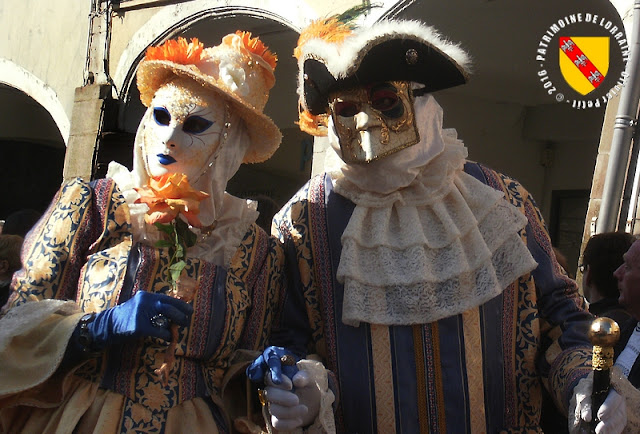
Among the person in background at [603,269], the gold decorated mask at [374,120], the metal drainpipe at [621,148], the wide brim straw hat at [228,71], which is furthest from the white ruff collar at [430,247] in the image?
the metal drainpipe at [621,148]

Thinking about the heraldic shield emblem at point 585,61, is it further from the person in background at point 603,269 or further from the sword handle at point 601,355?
the sword handle at point 601,355

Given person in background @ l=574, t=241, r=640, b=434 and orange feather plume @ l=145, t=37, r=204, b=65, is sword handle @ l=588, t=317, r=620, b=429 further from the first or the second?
orange feather plume @ l=145, t=37, r=204, b=65

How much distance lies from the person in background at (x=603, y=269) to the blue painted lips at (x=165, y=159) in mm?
1853

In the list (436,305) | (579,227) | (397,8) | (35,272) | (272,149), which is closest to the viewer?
(35,272)

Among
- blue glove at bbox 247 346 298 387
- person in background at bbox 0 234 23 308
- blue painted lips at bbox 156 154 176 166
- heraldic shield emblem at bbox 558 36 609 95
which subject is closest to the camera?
blue glove at bbox 247 346 298 387

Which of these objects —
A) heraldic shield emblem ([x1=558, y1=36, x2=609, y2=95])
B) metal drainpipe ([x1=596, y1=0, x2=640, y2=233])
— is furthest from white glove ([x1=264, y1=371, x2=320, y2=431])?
heraldic shield emblem ([x1=558, y1=36, x2=609, y2=95])

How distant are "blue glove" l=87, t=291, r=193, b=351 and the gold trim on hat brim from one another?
2.21ft

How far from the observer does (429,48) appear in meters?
2.76

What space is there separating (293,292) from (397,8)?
348cm

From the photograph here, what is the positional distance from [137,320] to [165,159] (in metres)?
0.54

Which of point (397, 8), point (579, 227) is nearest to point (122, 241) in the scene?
point (397, 8)

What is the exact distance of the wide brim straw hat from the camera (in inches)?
106

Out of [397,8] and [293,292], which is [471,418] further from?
[397,8]

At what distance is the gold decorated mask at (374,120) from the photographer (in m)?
2.73
